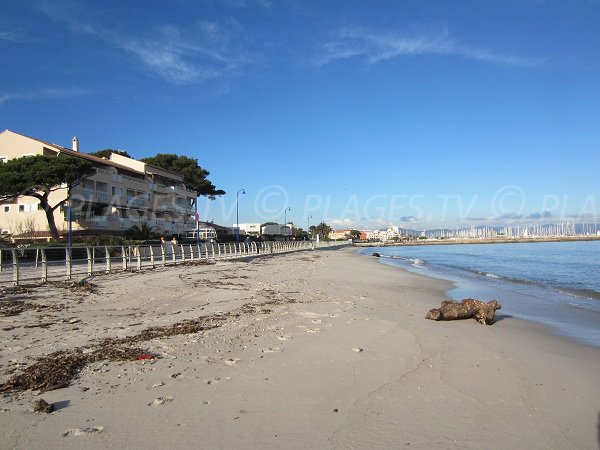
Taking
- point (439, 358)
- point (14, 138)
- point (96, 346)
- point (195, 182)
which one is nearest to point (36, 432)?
point (96, 346)

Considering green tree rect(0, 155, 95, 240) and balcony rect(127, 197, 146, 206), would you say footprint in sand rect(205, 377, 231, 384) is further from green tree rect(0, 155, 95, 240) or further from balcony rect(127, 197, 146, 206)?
balcony rect(127, 197, 146, 206)

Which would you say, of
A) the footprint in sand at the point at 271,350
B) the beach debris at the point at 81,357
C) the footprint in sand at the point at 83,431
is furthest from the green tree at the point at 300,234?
the footprint in sand at the point at 83,431

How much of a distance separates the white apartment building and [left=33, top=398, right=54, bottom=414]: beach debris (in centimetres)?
3809

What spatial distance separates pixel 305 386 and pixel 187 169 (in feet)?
216

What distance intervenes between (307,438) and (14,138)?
44469mm

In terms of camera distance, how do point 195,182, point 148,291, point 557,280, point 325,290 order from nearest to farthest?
point 148,291
point 325,290
point 557,280
point 195,182

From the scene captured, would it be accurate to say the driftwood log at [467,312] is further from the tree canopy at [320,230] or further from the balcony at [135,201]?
the tree canopy at [320,230]

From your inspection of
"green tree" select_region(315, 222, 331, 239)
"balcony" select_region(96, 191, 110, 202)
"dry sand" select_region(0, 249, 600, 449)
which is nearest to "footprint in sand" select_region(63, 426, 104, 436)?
"dry sand" select_region(0, 249, 600, 449)

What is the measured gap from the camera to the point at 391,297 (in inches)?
517

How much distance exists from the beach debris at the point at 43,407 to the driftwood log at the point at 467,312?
722 centimetres

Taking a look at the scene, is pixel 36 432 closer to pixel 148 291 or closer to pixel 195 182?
pixel 148 291

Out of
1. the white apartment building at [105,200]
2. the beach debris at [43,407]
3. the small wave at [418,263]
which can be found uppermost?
the white apartment building at [105,200]

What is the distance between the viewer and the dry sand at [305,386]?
343cm

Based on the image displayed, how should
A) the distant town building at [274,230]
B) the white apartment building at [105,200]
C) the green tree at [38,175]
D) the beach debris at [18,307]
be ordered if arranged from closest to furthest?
the beach debris at [18,307] → the green tree at [38,175] → the white apartment building at [105,200] → the distant town building at [274,230]
